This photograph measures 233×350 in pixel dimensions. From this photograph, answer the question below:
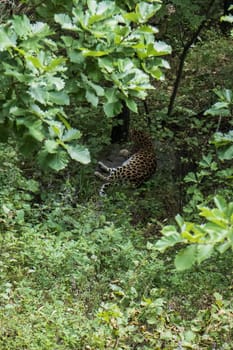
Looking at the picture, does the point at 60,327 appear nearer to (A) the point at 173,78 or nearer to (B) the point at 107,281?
(B) the point at 107,281

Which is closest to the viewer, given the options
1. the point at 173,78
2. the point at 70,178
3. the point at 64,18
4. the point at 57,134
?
the point at 57,134

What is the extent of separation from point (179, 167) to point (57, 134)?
17.7 ft

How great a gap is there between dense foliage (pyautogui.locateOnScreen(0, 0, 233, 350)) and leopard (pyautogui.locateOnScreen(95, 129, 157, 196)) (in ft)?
0.39

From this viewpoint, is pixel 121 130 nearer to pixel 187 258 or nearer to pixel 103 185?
pixel 103 185

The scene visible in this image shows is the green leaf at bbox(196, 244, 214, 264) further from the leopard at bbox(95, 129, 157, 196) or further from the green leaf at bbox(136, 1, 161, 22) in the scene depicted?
the leopard at bbox(95, 129, 157, 196)

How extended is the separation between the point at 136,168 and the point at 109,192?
0.51 meters

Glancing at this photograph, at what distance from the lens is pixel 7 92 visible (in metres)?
2.88

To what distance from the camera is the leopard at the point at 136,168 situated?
7570 millimetres

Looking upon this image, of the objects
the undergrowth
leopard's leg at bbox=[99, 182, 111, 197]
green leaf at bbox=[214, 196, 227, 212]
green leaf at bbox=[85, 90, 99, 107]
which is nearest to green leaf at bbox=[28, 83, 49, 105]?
green leaf at bbox=[85, 90, 99, 107]

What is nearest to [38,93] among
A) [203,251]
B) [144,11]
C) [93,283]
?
[144,11]

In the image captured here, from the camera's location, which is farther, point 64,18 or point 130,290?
point 130,290

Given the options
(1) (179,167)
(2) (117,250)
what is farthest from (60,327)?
(1) (179,167)

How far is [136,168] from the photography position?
25.2 feet

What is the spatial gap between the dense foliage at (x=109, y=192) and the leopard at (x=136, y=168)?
12cm
